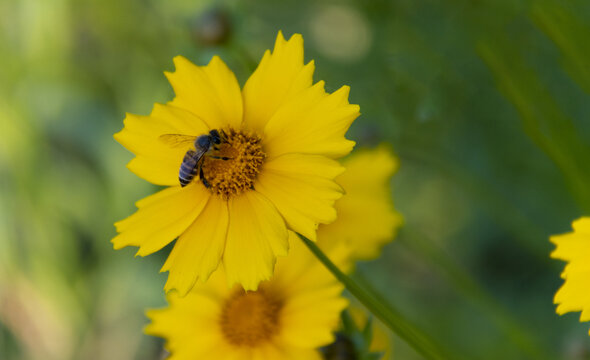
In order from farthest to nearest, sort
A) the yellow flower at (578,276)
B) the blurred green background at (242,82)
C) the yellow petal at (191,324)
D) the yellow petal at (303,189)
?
1. the blurred green background at (242,82)
2. the yellow petal at (191,324)
3. the yellow petal at (303,189)
4. the yellow flower at (578,276)

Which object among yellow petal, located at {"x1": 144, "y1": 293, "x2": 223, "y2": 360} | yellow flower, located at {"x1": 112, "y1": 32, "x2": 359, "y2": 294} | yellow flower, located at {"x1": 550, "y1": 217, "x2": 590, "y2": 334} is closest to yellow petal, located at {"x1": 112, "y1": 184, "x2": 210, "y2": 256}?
yellow flower, located at {"x1": 112, "y1": 32, "x2": 359, "y2": 294}

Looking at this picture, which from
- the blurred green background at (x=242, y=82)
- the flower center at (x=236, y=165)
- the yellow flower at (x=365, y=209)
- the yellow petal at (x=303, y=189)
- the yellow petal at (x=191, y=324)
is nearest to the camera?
the yellow petal at (x=303, y=189)

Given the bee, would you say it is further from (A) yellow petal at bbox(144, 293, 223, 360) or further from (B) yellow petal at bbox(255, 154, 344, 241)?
(A) yellow petal at bbox(144, 293, 223, 360)


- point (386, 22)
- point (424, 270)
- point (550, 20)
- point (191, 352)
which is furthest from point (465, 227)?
point (191, 352)

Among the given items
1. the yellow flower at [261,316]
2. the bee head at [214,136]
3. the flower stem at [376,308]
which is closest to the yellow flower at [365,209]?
the yellow flower at [261,316]

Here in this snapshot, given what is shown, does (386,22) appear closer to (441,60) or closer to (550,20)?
(441,60)

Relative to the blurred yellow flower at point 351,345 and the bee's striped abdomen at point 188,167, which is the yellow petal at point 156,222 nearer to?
the bee's striped abdomen at point 188,167
